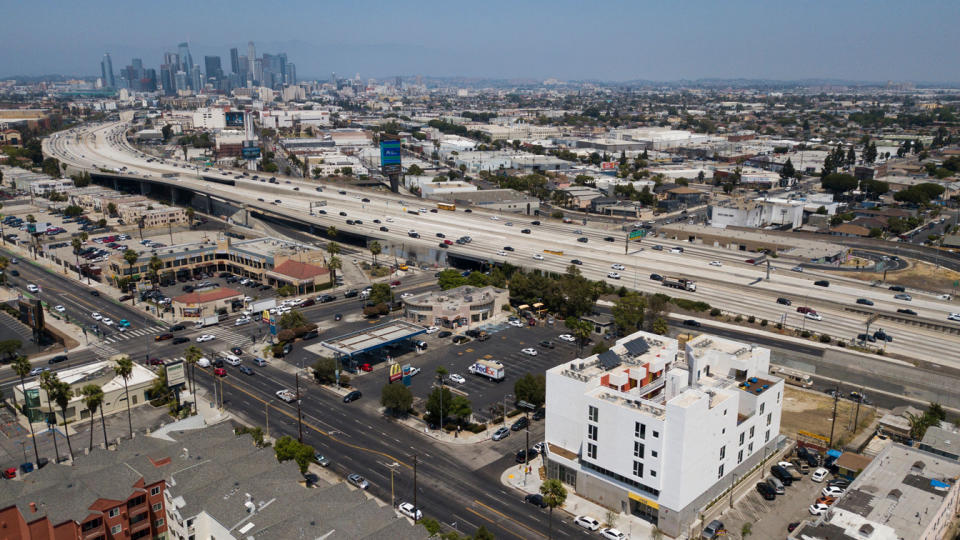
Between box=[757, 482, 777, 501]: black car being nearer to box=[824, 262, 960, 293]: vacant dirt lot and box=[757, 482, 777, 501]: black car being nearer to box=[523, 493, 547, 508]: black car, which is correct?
box=[523, 493, 547, 508]: black car

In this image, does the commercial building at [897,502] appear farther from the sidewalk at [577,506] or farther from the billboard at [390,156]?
the billboard at [390,156]

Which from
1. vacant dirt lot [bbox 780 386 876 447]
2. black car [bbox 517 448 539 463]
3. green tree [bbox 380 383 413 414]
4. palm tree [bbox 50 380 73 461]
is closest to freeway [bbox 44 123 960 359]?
vacant dirt lot [bbox 780 386 876 447]

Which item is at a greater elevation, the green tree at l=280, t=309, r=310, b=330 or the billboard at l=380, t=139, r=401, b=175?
the billboard at l=380, t=139, r=401, b=175

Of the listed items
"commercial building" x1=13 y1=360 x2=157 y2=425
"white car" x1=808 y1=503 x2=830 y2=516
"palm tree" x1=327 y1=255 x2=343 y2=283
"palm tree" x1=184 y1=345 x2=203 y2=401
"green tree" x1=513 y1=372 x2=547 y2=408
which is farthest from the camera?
"palm tree" x1=327 y1=255 x2=343 y2=283

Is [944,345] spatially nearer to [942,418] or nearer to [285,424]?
[942,418]

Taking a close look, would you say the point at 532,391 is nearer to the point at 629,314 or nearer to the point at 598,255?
the point at 629,314

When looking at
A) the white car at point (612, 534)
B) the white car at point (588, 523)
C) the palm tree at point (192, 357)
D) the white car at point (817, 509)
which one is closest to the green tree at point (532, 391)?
the white car at point (588, 523)

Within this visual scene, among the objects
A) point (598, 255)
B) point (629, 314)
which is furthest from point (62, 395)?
point (598, 255)
